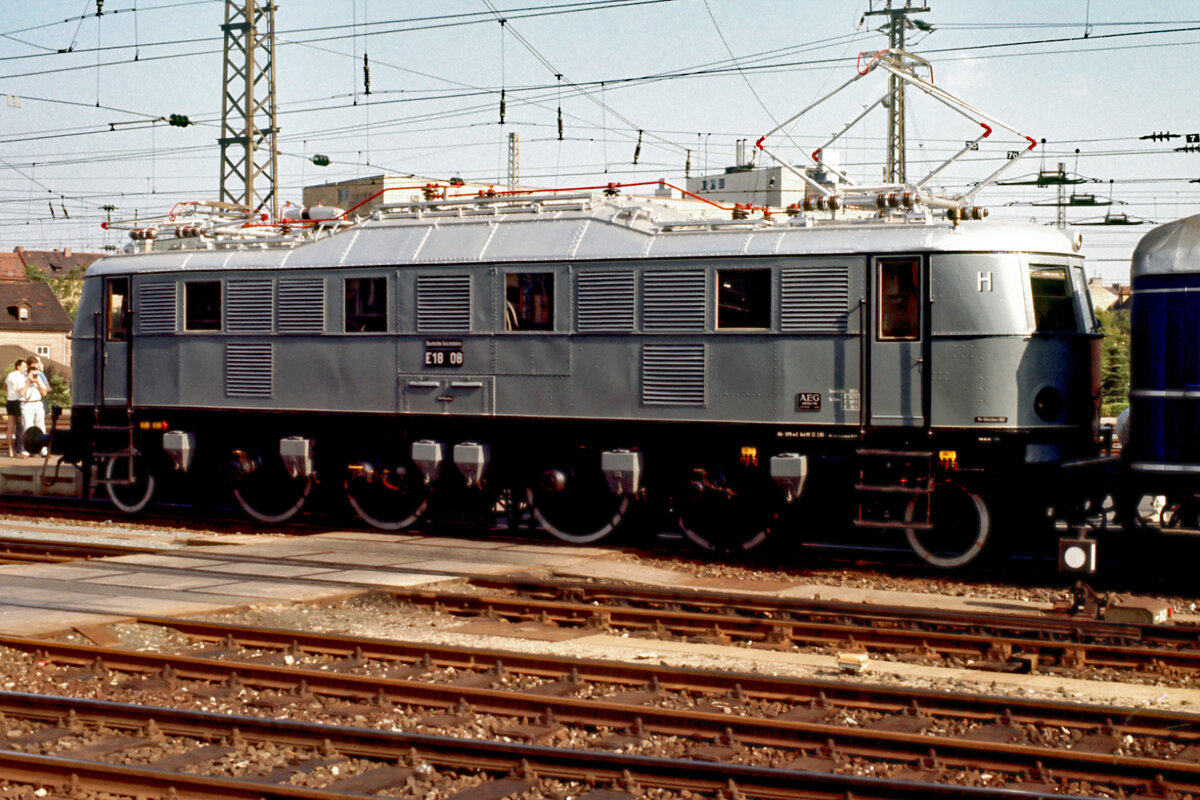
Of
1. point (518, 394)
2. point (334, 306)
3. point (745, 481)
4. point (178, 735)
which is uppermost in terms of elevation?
point (334, 306)

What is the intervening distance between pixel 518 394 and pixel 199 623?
6.45 metres

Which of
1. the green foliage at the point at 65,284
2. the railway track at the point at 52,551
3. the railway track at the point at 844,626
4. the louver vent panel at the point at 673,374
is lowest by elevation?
the railway track at the point at 844,626

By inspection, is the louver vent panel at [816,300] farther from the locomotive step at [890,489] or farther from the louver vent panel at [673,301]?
the locomotive step at [890,489]

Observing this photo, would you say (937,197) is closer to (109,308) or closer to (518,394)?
(518,394)

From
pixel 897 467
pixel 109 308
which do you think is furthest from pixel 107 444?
pixel 897 467

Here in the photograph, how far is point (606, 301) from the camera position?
55.5 ft

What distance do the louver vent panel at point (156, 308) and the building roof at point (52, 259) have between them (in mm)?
114359

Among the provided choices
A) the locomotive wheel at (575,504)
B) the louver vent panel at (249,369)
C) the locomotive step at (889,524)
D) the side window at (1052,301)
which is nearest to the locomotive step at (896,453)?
the locomotive step at (889,524)

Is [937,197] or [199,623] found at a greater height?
[937,197]

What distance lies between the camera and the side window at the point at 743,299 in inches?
627

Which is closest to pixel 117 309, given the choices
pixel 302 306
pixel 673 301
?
pixel 302 306

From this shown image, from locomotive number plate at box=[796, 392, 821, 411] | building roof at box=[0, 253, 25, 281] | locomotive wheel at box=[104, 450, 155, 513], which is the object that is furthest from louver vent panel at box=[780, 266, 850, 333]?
building roof at box=[0, 253, 25, 281]

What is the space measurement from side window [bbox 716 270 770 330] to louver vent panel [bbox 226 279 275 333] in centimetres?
693

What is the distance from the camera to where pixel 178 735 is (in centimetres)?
860
